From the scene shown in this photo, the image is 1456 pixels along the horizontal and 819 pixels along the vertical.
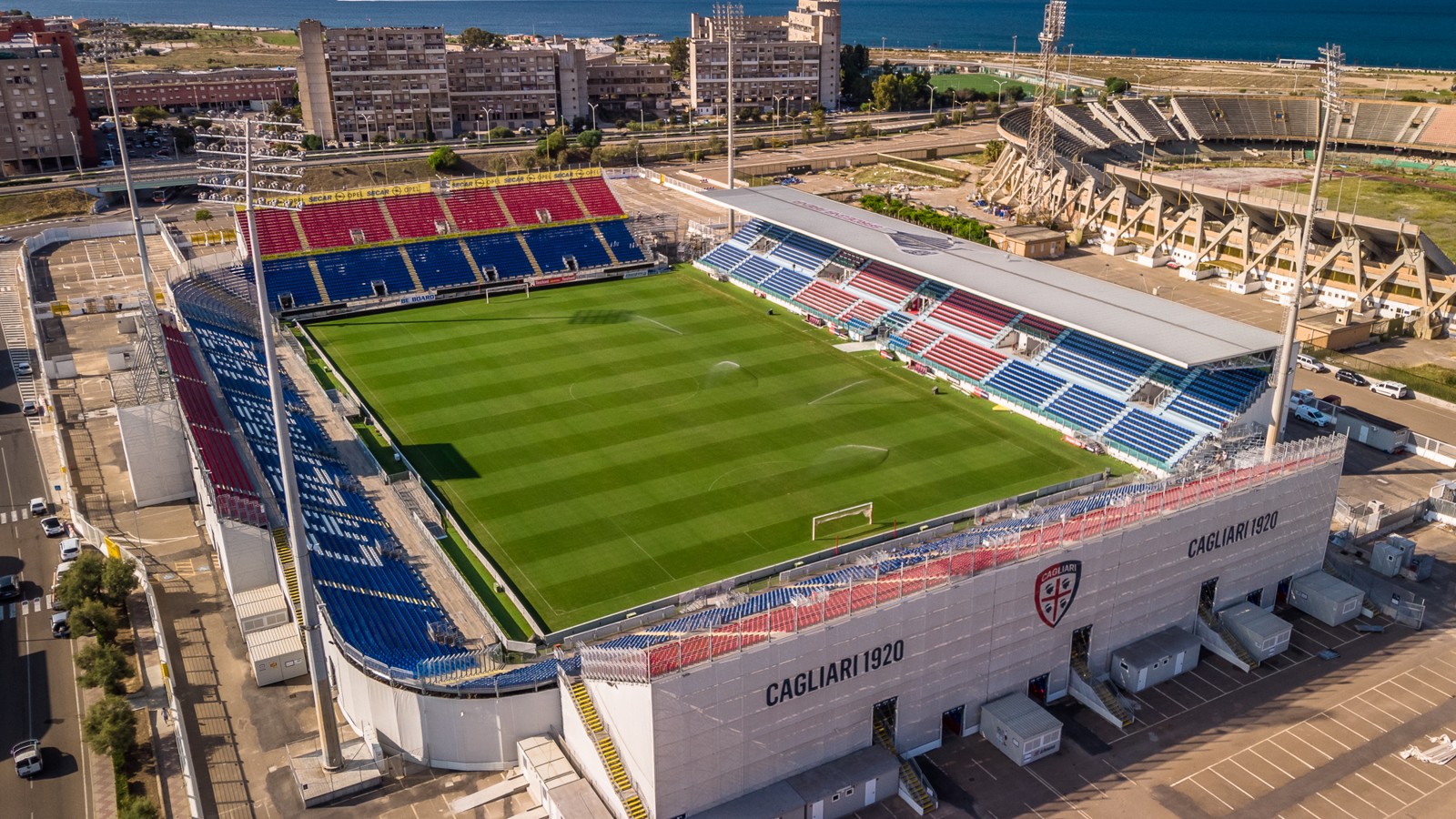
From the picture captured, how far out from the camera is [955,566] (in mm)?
30109

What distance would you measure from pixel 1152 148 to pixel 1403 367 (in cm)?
5620

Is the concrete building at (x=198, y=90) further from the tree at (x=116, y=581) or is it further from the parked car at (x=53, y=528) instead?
the tree at (x=116, y=581)

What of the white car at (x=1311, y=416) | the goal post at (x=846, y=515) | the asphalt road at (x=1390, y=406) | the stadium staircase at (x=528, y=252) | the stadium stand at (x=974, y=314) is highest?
the stadium staircase at (x=528, y=252)

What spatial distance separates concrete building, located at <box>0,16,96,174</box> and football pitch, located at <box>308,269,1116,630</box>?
66.0 m

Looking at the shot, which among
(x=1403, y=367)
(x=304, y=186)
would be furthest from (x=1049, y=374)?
(x=304, y=186)

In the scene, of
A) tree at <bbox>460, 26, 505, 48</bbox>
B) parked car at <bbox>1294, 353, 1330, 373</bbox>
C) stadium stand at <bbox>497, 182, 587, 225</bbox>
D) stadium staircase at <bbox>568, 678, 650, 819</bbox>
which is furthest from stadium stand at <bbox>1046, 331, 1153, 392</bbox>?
tree at <bbox>460, 26, 505, 48</bbox>

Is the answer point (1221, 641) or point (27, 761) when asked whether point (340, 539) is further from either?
point (1221, 641)

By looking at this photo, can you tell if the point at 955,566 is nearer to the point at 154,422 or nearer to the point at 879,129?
the point at 154,422

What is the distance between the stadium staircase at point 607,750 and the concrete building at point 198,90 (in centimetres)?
13996

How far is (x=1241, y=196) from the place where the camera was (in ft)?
240

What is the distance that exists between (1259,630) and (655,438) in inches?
1081

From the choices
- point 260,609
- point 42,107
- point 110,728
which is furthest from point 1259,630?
point 42,107

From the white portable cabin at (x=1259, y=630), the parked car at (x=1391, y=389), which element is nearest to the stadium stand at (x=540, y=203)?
the parked car at (x=1391, y=389)

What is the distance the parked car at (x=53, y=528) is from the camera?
42219 mm
